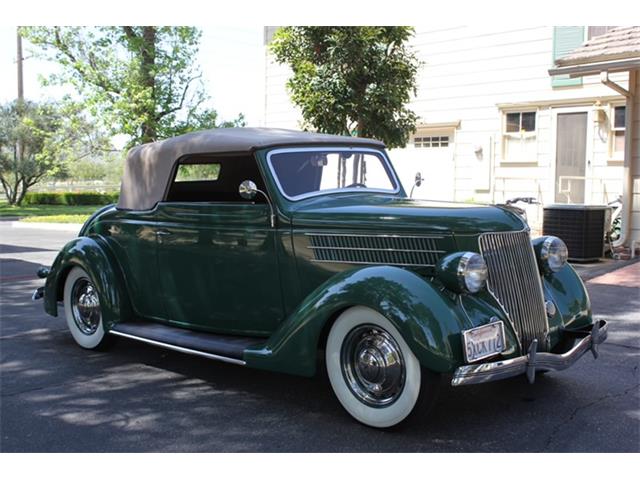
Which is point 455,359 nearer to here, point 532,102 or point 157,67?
point 532,102

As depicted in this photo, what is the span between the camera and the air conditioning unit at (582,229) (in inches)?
399

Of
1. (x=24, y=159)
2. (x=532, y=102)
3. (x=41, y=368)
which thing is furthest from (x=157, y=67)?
(x=41, y=368)

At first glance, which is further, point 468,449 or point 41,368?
point 41,368

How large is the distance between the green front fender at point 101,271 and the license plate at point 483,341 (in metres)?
3.06

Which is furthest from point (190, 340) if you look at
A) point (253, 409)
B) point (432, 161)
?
point (432, 161)

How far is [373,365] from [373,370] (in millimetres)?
31

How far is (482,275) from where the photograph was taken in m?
3.72

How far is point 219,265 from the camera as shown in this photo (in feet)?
15.6

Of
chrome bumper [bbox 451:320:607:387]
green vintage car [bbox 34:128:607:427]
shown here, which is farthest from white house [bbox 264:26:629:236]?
chrome bumper [bbox 451:320:607:387]

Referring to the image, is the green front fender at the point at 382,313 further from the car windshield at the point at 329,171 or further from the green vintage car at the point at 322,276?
the car windshield at the point at 329,171

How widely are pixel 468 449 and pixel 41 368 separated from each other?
3362mm

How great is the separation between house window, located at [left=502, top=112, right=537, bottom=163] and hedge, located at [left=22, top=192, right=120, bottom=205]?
22300 millimetres

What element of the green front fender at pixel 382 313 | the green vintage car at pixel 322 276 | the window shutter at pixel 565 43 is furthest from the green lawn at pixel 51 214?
the green front fender at pixel 382 313

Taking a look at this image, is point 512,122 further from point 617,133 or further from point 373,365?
point 373,365
